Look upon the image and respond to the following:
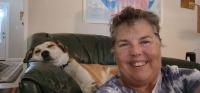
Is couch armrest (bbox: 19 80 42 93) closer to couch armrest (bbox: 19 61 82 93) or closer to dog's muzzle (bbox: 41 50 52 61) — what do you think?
couch armrest (bbox: 19 61 82 93)

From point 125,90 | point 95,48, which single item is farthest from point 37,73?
point 95,48

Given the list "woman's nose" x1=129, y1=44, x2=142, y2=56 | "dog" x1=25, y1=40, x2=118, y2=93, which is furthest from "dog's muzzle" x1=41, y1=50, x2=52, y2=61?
"woman's nose" x1=129, y1=44, x2=142, y2=56

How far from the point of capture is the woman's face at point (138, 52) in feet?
3.41

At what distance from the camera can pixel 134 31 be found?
1.05 metres

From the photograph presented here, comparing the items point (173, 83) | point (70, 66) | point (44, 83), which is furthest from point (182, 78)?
point (70, 66)

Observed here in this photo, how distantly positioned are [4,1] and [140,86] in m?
4.90

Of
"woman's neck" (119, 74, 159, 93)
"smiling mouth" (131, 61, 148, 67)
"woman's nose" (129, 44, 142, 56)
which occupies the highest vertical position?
"woman's nose" (129, 44, 142, 56)

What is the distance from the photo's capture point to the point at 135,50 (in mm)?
1028

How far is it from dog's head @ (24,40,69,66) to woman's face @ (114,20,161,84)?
76 centimetres

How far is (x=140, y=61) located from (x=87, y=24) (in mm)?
1905

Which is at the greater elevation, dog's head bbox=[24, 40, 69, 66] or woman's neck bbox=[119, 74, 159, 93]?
dog's head bbox=[24, 40, 69, 66]

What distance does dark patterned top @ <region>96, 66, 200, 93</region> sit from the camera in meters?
1.07

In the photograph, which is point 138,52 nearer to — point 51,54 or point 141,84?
point 141,84

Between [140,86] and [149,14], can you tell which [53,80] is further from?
[149,14]
